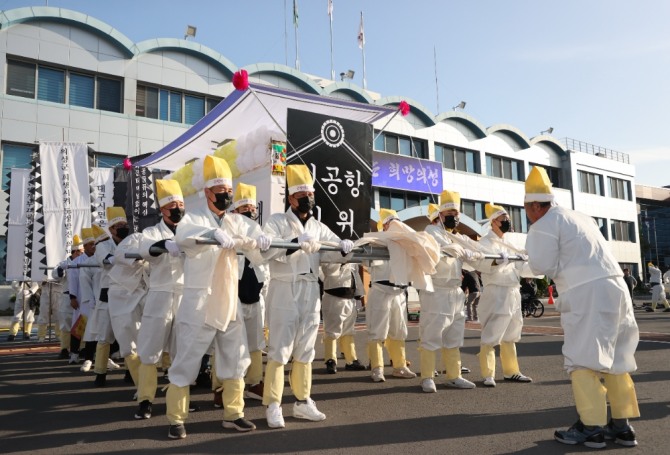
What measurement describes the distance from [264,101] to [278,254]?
313 centimetres

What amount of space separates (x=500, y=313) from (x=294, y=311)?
2.97m

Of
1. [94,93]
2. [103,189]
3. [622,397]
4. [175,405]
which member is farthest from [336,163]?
[94,93]

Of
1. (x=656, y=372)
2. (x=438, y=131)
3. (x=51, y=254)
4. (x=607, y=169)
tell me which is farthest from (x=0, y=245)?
(x=607, y=169)

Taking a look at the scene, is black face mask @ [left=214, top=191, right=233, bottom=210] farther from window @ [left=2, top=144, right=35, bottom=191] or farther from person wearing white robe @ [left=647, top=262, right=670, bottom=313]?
person wearing white robe @ [left=647, top=262, right=670, bottom=313]

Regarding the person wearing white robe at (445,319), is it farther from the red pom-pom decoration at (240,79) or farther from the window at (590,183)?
the window at (590,183)

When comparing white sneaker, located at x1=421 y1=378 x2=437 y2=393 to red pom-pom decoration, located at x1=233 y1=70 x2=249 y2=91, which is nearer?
red pom-pom decoration, located at x1=233 y1=70 x2=249 y2=91

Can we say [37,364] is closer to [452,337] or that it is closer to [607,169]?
[452,337]

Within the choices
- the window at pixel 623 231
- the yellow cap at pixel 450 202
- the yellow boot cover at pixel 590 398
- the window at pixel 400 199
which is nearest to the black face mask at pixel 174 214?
the yellow cap at pixel 450 202

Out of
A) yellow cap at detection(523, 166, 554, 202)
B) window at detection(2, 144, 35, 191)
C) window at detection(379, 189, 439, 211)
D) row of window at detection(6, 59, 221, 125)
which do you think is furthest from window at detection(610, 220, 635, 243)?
yellow cap at detection(523, 166, 554, 202)

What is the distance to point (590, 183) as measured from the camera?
3662 cm

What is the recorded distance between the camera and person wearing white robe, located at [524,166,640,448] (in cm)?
393

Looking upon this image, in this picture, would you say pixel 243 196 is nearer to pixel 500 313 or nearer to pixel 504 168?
pixel 500 313

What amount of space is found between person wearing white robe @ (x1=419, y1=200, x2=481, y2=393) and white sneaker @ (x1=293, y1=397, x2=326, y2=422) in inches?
69.6

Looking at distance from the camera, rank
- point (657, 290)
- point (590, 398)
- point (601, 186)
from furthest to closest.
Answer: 1. point (601, 186)
2. point (657, 290)
3. point (590, 398)
